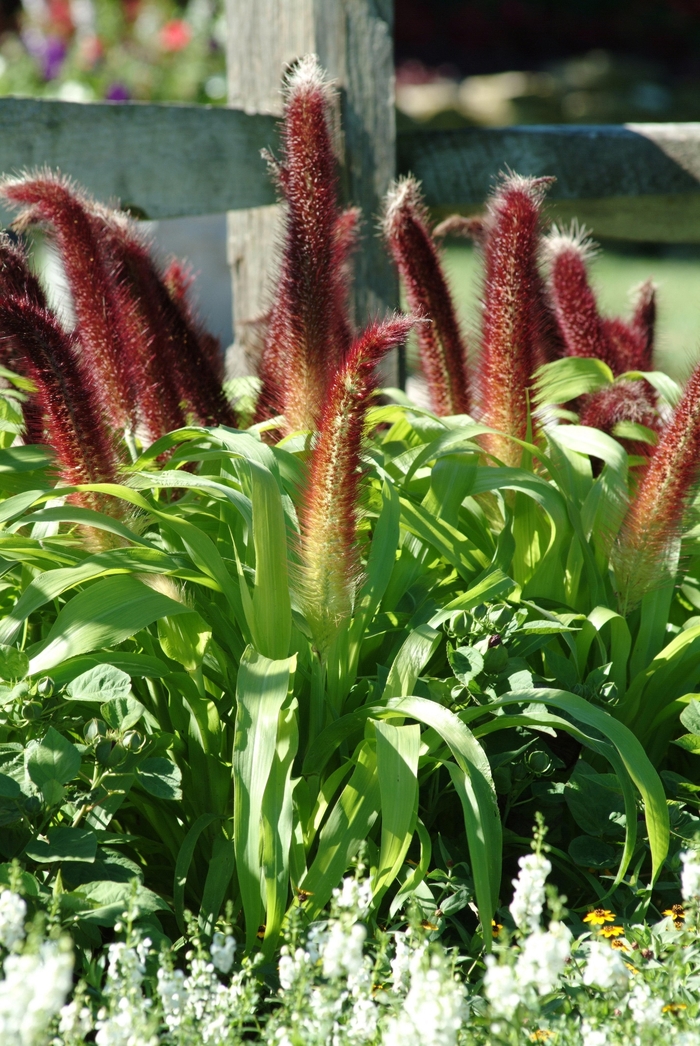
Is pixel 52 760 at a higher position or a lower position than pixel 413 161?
lower

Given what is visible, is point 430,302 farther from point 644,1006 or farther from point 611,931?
point 644,1006

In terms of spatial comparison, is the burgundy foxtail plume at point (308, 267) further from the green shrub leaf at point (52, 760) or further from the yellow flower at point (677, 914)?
the yellow flower at point (677, 914)

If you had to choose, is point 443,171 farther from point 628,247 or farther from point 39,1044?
point 628,247

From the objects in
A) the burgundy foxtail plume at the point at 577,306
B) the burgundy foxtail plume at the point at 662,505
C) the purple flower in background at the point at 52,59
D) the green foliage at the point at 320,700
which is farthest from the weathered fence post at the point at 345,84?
the purple flower in background at the point at 52,59

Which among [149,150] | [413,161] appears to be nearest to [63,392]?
[149,150]

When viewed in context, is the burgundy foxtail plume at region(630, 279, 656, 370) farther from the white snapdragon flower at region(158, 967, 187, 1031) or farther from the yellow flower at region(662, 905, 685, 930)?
the white snapdragon flower at region(158, 967, 187, 1031)

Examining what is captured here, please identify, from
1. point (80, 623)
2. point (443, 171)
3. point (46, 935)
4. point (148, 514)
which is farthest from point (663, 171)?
point (46, 935)

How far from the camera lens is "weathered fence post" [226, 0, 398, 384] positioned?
8.29 feet

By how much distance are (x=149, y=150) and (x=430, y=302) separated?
100 centimetres

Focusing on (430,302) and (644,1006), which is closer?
(644,1006)

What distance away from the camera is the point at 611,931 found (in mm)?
1231

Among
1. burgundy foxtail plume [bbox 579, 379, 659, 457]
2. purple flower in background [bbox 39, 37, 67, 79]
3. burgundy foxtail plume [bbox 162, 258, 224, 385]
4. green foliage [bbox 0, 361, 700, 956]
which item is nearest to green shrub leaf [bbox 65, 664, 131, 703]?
green foliage [bbox 0, 361, 700, 956]

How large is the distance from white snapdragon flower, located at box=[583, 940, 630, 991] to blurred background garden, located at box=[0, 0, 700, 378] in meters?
7.79

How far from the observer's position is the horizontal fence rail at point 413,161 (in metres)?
2.32
